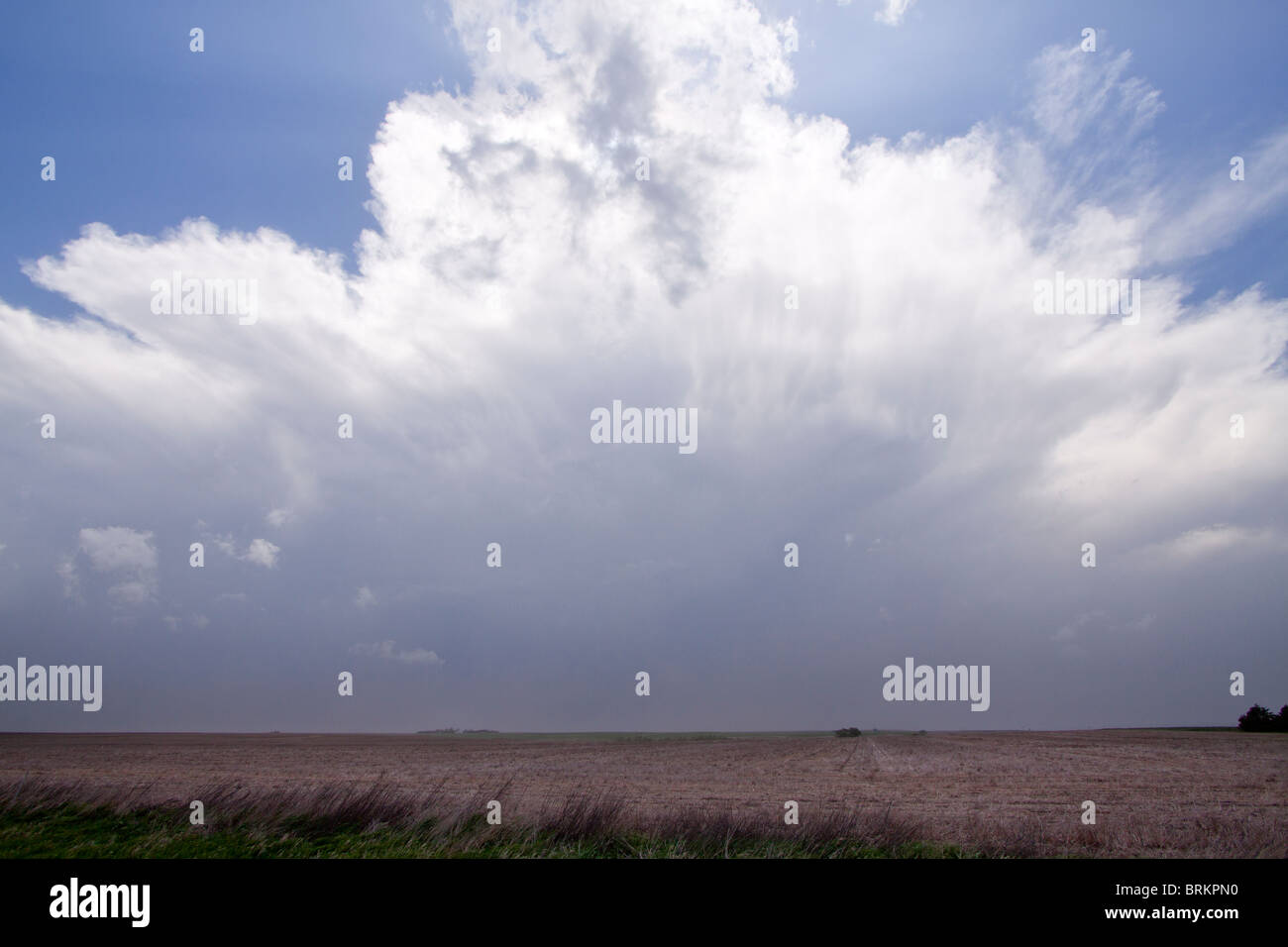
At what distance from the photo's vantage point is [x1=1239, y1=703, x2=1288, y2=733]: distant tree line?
101m

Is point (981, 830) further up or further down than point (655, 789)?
further up

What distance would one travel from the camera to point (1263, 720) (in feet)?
338

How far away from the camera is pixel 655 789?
2959 cm

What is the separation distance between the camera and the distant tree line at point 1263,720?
10081 centimetres
